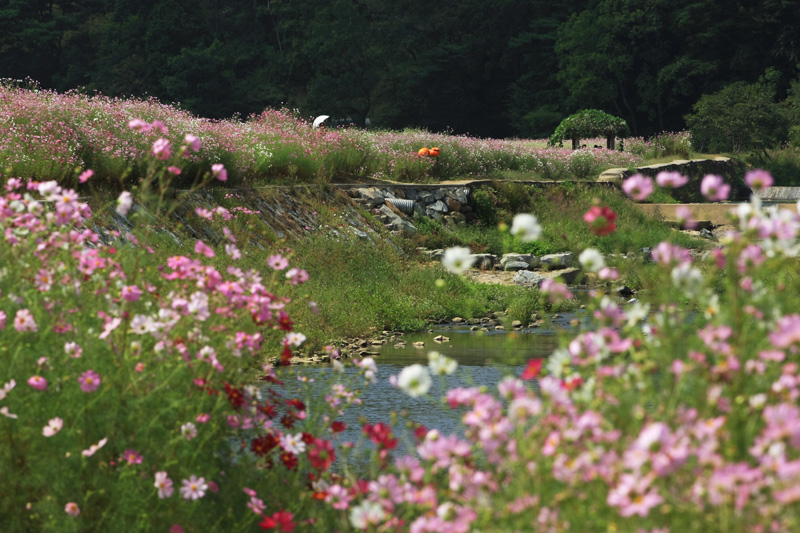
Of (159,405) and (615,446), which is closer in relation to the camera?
(615,446)

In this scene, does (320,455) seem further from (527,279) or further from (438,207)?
(438,207)

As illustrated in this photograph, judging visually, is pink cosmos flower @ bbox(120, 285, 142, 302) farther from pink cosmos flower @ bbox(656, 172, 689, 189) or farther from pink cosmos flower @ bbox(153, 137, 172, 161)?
pink cosmos flower @ bbox(656, 172, 689, 189)

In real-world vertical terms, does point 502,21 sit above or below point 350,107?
above

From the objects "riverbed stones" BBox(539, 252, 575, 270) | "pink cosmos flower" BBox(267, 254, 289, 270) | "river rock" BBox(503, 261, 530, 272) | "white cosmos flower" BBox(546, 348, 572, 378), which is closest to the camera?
"white cosmos flower" BBox(546, 348, 572, 378)

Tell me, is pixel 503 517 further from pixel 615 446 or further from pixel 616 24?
pixel 616 24

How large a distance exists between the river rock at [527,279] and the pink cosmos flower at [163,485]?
1059 centimetres

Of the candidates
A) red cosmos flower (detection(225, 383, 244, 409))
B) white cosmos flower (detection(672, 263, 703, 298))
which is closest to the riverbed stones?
red cosmos flower (detection(225, 383, 244, 409))

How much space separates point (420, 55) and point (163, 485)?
4479cm

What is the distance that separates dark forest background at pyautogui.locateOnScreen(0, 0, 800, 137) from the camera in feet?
141

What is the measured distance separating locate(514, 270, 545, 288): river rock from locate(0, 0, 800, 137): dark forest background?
98.5 feet

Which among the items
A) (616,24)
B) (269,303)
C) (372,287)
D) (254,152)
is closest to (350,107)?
(616,24)

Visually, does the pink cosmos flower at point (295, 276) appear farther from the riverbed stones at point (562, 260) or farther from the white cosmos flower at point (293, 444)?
the riverbed stones at point (562, 260)

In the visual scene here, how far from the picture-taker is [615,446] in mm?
2434

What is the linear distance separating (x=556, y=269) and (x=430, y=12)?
36157 mm
